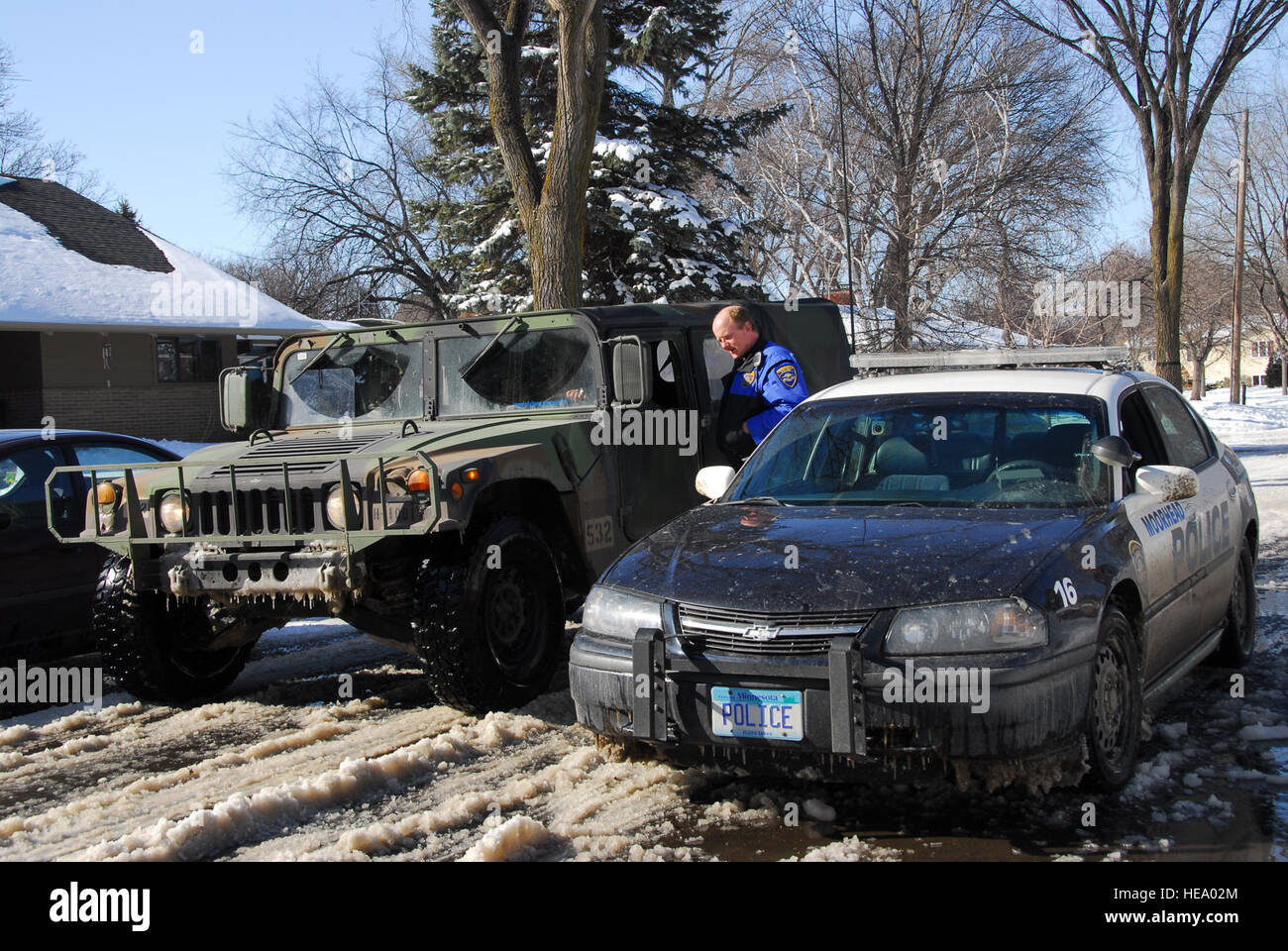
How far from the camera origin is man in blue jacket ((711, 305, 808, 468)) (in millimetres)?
6645

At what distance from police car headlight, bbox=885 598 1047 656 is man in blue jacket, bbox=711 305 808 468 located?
284cm

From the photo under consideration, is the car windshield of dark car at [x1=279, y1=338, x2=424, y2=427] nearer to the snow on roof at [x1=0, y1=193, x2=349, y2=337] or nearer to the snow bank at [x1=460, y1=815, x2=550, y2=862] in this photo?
the snow bank at [x1=460, y1=815, x2=550, y2=862]

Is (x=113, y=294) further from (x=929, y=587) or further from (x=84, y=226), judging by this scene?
(x=929, y=587)

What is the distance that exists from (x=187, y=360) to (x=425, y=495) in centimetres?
2288

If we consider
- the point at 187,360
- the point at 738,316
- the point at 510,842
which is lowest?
the point at 510,842

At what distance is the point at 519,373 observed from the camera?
683 centimetres

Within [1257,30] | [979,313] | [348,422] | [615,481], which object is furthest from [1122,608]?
[979,313]

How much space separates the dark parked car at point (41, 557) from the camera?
6520mm

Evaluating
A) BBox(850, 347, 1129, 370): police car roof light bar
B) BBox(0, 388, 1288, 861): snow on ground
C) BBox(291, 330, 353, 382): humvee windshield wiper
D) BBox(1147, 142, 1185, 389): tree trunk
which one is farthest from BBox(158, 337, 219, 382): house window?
BBox(850, 347, 1129, 370): police car roof light bar
